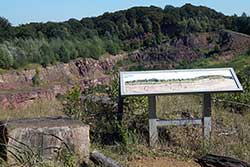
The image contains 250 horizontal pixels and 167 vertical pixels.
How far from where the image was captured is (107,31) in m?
49.4

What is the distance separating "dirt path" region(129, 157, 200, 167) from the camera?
20.2 ft

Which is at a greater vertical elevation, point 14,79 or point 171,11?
point 171,11

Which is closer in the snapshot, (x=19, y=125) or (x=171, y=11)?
(x=19, y=125)

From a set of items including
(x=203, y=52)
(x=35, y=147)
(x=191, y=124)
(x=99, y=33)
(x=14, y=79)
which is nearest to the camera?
(x=35, y=147)

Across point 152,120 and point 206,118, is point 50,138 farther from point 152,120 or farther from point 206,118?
point 206,118

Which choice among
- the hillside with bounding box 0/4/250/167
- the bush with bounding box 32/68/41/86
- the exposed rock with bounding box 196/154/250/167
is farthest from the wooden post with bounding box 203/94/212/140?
the bush with bounding box 32/68/41/86

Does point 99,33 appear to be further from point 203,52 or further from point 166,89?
point 166,89

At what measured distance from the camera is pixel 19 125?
6012 mm

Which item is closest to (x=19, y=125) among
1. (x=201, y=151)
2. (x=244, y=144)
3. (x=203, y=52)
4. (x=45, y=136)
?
(x=45, y=136)

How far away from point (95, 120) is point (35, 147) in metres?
1.79

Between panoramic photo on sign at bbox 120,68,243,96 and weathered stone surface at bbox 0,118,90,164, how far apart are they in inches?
35.2

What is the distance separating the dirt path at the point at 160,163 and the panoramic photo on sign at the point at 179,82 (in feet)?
2.72

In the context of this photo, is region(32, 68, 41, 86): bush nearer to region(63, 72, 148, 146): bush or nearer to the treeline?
the treeline

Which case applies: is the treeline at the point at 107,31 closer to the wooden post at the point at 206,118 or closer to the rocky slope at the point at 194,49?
the rocky slope at the point at 194,49
